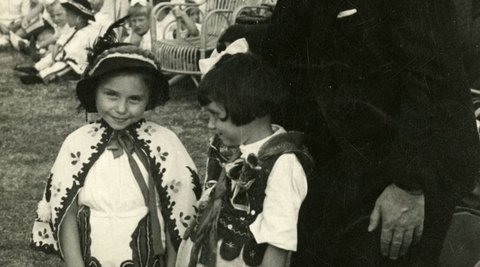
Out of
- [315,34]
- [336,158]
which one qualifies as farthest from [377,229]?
[315,34]

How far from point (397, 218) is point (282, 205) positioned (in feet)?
1.42

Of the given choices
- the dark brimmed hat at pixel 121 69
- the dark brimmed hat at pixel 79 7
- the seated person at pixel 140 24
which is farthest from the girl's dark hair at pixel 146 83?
the seated person at pixel 140 24

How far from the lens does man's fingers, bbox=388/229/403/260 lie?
2588 mm

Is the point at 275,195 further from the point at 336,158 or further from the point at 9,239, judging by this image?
the point at 9,239

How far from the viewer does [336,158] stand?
2.82m

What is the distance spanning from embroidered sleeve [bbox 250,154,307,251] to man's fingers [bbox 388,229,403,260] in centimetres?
35

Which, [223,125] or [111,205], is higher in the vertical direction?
[223,125]

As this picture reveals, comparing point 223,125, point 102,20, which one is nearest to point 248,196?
point 223,125

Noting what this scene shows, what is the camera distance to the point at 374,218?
263 centimetres

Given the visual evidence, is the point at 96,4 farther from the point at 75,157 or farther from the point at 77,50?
the point at 75,157

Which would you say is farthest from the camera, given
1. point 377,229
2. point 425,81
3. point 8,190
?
point 8,190

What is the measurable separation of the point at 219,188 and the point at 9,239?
2223mm

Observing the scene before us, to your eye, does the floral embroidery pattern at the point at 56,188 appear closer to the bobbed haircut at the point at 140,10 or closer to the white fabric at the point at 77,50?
the white fabric at the point at 77,50

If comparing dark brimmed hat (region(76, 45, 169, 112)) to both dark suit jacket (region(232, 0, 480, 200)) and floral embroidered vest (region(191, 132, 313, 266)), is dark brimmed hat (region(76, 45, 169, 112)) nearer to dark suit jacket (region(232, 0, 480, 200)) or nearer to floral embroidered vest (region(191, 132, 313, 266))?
floral embroidered vest (region(191, 132, 313, 266))
